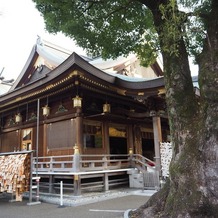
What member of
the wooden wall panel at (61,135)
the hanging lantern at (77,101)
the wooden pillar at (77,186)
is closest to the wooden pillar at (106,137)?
the wooden wall panel at (61,135)

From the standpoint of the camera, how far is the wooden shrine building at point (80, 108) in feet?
31.8

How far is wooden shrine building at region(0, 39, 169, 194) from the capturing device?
969 centimetres

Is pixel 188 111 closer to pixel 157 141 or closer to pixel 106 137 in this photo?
pixel 157 141

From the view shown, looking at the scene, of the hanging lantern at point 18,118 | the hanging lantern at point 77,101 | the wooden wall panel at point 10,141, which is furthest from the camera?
the wooden wall panel at point 10,141

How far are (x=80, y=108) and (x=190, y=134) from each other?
22.4 feet

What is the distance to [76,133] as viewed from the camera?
1044 centimetres

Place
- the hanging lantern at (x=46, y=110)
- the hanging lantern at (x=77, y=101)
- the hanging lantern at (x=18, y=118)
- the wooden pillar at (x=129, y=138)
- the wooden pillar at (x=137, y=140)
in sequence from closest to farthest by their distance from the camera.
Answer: the hanging lantern at (x=77, y=101) → the hanging lantern at (x=46, y=110) → the wooden pillar at (x=129, y=138) → the wooden pillar at (x=137, y=140) → the hanging lantern at (x=18, y=118)

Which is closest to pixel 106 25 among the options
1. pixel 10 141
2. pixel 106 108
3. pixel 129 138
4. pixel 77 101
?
pixel 77 101

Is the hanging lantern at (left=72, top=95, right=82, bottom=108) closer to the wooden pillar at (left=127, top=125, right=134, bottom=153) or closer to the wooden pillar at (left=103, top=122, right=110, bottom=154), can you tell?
the wooden pillar at (left=103, top=122, right=110, bottom=154)

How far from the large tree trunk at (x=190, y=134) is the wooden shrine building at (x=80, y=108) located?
14.9 feet

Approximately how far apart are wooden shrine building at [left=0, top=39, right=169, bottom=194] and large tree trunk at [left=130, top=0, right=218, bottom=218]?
456 cm

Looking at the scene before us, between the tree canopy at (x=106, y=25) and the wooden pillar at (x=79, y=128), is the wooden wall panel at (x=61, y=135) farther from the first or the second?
the tree canopy at (x=106, y=25)

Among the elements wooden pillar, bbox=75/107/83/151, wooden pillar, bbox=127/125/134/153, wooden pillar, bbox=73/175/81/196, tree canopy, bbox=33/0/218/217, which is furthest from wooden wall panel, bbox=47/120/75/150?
tree canopy, bbox=33/0/218/217

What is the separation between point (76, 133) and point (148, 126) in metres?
5.42
